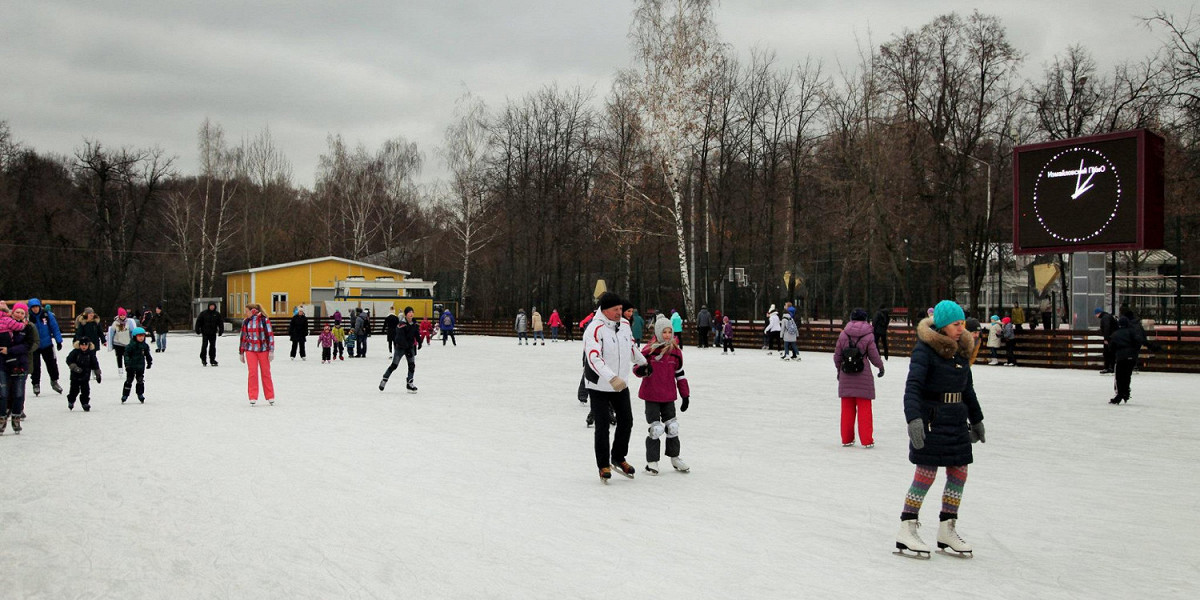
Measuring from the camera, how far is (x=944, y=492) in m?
5.42

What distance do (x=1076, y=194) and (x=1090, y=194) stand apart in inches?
12.3

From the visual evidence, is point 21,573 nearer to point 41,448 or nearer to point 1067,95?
point 41,448

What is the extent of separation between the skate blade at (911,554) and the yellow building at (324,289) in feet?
147

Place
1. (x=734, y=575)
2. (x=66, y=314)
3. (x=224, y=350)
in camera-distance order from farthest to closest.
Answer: (x=66, y=314) < (x=224, y=350) < (x=734, y=575)

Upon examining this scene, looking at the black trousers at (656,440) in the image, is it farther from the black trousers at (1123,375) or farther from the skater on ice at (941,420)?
A: the black trousers at (1123,375)

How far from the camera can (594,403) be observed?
25.3 ft

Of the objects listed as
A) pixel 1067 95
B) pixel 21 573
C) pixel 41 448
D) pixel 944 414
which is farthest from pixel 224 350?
pixel 1067 95

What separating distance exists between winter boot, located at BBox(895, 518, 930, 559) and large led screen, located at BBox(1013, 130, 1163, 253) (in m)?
19.2

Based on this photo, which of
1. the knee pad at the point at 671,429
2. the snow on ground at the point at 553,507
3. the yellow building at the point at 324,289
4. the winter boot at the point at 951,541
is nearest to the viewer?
the snow on ground at the point at 553,507

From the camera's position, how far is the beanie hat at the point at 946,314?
5.45m

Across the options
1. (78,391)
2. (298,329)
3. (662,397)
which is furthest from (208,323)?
(662,397)

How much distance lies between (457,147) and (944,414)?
5210 centimetres

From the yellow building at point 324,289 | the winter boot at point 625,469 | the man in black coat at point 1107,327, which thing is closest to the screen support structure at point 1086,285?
the man in black coat at point 1107,327

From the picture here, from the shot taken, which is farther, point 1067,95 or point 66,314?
point 66,314
